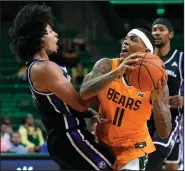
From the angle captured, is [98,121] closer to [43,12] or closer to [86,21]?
[43,12]

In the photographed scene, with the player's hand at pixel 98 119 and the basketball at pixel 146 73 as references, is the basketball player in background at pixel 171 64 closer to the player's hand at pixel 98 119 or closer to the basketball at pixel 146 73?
the player's hand at pixel 98 119

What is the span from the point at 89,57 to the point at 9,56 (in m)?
2.11

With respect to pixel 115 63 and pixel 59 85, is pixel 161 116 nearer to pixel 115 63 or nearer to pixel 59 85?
pixel 115 63

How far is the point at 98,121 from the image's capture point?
4094 mm

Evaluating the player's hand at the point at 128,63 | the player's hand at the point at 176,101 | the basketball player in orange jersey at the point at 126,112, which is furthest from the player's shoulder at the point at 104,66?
the player's hand at the point at 176,101

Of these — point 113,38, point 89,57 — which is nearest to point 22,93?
point 89,57

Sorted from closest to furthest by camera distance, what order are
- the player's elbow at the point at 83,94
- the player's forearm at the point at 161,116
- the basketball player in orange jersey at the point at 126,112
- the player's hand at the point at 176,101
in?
the player's elbow at the point at 83,94
the player's forearm at the point at 161,116
the basketball player in orange jersey at the point at 126,112
the player's hand at the point at 176,101

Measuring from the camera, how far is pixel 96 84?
3719mm

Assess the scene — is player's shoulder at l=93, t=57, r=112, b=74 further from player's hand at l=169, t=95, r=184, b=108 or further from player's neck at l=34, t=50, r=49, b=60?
player's hand at l=169, t=95, r=184, b=108

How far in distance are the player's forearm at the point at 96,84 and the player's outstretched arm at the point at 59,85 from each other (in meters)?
0.11

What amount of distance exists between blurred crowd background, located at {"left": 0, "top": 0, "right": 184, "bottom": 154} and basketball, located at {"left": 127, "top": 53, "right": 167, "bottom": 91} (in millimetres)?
6812

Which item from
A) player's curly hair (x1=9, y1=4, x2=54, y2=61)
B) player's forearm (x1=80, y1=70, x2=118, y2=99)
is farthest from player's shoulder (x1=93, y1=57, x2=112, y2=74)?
player's curly hair (x1=9, y1=4, x2=54, y2=61)

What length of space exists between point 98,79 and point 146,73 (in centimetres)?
33

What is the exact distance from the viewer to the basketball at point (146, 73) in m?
3.73
